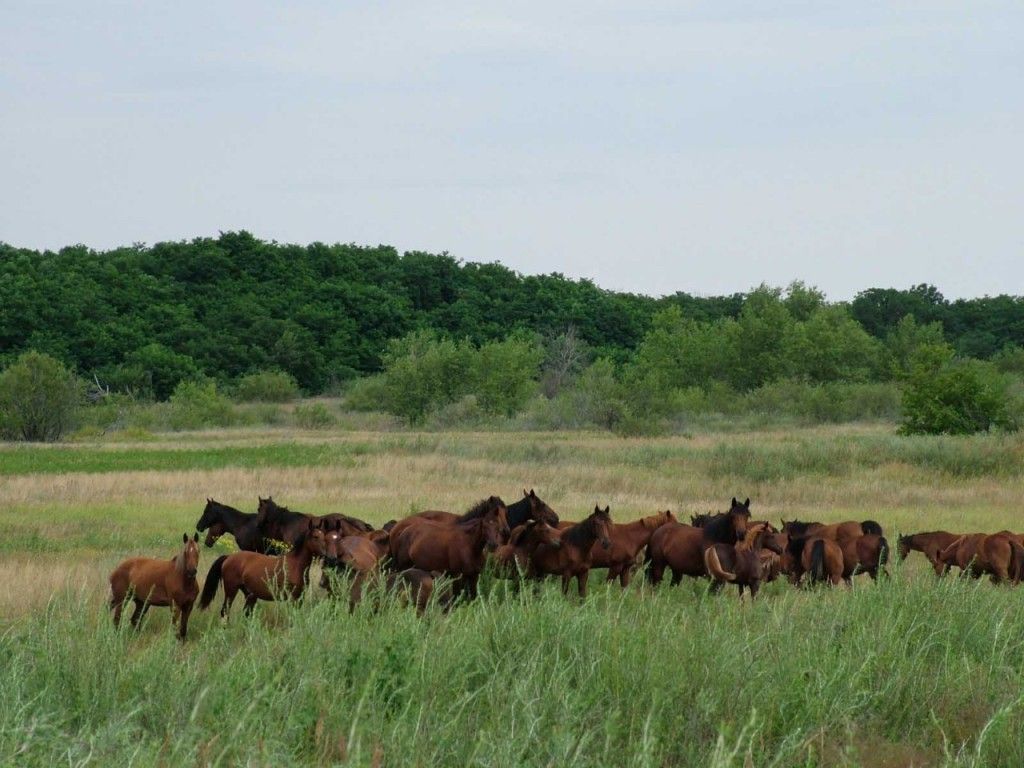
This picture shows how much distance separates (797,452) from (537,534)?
67.8 feet

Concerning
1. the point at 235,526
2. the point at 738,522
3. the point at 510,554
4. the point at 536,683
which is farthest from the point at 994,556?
the point at 235,526

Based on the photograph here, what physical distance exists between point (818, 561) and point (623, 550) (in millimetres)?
2028

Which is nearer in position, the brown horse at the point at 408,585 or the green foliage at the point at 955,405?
the brown horse at the point at 408,585

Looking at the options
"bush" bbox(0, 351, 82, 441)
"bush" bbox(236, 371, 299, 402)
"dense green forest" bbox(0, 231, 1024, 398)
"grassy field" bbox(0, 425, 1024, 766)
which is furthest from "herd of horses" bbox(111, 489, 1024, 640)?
"dense green forest" bbox(0, 231, 1024, 398)

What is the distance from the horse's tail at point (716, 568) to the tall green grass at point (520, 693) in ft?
10.2

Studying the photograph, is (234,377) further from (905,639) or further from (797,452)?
(905,639)

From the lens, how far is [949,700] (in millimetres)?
7215

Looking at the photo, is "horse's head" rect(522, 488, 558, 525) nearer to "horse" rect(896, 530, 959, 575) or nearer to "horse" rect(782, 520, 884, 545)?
"horse" rect(782, 520, 884, 545)

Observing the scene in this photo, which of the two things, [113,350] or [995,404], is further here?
[113,350]

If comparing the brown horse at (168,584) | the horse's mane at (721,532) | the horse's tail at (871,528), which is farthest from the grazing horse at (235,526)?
the horse's tail at (871,528)

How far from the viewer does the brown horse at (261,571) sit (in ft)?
34.1

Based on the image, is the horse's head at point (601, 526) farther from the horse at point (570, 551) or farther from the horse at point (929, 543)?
the horse at point (929, 543)

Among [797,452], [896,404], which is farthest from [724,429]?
[797,452]

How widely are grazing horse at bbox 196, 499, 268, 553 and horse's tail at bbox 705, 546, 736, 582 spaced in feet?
17.3
